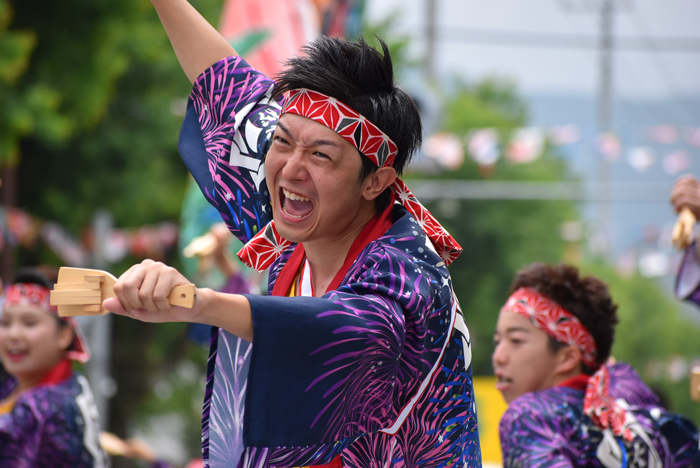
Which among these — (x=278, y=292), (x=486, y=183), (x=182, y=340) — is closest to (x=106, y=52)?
(x=182, y=340)

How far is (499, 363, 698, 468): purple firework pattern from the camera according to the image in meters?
2.63

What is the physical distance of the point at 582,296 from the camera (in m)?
3.02

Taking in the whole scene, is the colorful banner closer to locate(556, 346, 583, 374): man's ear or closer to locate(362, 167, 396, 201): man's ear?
locate(556, 346, 583, 374): man's ear

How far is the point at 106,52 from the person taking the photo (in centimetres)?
802

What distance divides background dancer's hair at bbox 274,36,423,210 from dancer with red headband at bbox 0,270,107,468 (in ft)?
6.92

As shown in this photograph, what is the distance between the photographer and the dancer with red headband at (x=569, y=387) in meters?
2.69

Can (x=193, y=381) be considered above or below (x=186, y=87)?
below

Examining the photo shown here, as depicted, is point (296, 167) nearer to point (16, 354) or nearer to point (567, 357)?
point (567, 357)

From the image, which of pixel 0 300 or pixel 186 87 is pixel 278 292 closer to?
pixel 0 300

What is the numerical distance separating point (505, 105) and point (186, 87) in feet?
90.5

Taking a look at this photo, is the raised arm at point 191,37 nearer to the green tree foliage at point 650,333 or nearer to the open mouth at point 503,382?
the open mouth at point 503,382

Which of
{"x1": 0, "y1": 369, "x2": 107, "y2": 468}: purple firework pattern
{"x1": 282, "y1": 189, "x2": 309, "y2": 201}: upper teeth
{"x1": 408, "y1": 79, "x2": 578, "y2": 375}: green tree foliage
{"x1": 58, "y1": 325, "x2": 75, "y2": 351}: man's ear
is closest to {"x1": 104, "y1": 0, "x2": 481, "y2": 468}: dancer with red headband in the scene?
{"x1": 282, "y1": 189, "x2": 309, "y2": 201}: upper teeth

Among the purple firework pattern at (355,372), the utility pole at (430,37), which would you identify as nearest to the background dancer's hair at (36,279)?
the purple firework pattern at (355,372)

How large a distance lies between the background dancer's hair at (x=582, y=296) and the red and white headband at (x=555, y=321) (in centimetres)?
2
